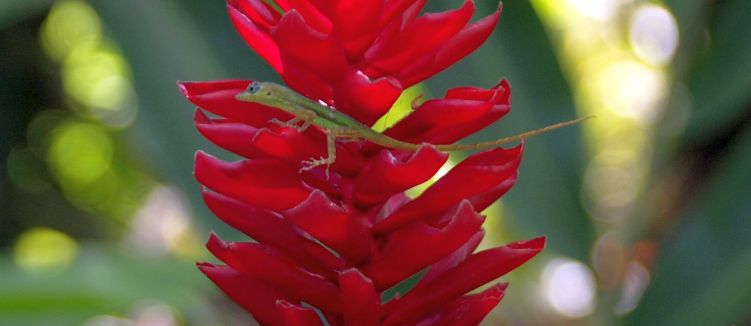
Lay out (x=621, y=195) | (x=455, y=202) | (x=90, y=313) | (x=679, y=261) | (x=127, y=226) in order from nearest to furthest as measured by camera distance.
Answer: (x=90, y=313) < (x=455, y=202) < (x=679, y=261) < (x=127, y=226) < (x=621, y=195)

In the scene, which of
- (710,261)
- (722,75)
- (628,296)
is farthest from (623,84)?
(710,261)

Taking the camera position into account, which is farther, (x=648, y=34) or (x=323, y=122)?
(x=648, y=34)

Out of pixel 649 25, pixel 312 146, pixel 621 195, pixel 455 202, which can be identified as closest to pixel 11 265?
pixel 312 146

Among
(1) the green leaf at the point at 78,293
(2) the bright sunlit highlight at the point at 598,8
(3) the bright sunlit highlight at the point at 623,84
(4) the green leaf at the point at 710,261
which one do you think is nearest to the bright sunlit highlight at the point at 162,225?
(2) the bright sunlit highlight at the point at 598,8

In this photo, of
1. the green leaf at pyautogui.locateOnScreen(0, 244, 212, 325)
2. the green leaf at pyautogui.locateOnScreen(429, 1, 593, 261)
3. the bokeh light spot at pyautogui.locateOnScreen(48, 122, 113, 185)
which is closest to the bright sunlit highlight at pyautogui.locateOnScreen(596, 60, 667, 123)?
the green leaf at pyautogui.locateOnScreen(429, 1, 593, 261)

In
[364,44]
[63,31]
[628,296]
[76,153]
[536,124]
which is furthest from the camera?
[76,153]

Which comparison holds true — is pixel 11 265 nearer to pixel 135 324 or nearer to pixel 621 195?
pixel 135 324

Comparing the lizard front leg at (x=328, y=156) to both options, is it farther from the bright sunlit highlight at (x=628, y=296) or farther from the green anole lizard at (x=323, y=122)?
the bright sunlit highlight at (x=628, y=296)

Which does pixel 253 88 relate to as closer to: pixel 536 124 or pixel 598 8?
pixel 536 124

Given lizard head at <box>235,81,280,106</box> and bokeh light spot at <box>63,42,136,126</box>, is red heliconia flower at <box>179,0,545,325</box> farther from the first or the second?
bokeh light spot at <box>63,42,136,126</box>
